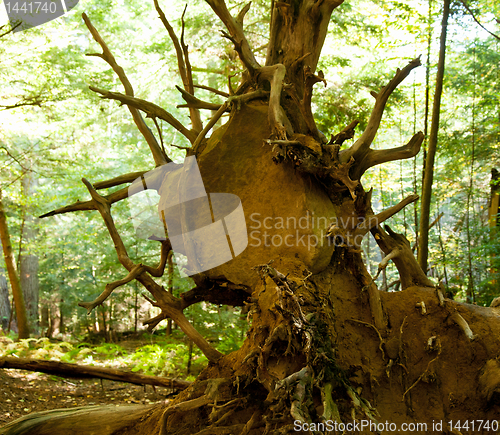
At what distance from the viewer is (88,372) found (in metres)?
5.32

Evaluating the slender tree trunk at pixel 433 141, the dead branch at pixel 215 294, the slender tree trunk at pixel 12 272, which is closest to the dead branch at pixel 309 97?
the dead branch at pixel 215 294

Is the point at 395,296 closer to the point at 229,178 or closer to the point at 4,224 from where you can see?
the point at 229,178

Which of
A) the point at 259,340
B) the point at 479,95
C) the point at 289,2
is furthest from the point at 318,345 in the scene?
the point at 479,95

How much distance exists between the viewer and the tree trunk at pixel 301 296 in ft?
9.53

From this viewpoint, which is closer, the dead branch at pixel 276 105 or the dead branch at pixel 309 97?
the dead branch at pixel 309 97

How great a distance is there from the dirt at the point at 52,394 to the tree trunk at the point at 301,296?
168 cm

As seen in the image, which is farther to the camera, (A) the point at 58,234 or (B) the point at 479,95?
(A) the point at 58,234

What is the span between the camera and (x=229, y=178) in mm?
4484

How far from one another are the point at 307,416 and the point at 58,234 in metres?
13.9

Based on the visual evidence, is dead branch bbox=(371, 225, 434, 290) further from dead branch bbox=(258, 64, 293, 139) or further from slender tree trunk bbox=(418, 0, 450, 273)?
dead branch bbox=(258, 64, 293, 139)

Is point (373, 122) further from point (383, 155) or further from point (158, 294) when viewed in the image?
point (158, 294)

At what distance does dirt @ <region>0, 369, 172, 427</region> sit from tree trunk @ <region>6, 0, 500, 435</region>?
1.68 m

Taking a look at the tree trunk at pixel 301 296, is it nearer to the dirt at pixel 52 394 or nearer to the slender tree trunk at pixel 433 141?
the slender tree trunk at pixel 433 141

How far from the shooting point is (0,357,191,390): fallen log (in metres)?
5.26
